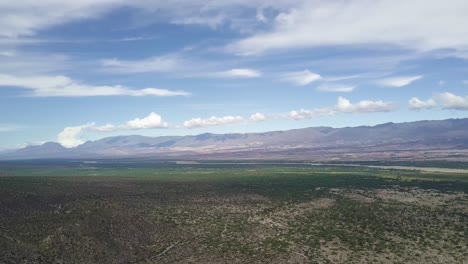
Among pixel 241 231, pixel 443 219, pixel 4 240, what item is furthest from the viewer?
pixel 443 219

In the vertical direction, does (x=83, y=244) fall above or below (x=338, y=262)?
above

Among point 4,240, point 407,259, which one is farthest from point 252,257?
point 4,240

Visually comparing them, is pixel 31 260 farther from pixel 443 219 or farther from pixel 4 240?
pixel 443 219

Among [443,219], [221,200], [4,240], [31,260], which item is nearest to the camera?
[31,260]

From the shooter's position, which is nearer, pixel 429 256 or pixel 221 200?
pixel 429 256

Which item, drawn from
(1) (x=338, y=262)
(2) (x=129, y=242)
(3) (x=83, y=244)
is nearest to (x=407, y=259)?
→ (1) (x=338, y=262)

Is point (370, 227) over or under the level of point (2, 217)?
under

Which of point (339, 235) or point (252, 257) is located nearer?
point (252, 257)

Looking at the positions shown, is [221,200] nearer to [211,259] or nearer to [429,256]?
[211,259]

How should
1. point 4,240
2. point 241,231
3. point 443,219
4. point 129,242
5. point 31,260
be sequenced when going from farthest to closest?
point 443,219 → point 241,231 → point 129,242 → point 4,240 → point 31,260
